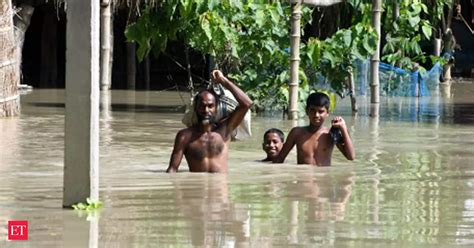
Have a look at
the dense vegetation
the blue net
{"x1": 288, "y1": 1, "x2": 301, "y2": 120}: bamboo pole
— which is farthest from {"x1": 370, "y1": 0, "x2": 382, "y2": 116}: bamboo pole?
the blue net

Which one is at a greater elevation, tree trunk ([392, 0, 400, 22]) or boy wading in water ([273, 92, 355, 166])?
tree trunk ([392, 0, 400, 22])

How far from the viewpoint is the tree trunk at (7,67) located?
15.4m

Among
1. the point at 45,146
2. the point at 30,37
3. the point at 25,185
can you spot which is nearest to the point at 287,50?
the point at 45,146

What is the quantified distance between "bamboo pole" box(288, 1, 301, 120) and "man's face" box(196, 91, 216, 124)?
5.66 m

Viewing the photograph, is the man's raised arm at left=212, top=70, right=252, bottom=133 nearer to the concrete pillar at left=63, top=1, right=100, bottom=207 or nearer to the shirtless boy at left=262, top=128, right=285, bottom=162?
the shirtless boy at left=262, top=128, right=285, bottom=162

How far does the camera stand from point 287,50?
16391 mm

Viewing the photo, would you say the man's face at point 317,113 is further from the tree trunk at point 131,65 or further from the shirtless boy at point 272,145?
the tree trunk at point 131,65

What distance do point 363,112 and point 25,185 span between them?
343 inches

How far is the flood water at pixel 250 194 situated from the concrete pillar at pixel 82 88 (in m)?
0.34

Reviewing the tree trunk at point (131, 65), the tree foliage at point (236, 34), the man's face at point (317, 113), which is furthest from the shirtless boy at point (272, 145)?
the tree trunk at point (131, 65)

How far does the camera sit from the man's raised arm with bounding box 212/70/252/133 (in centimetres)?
916

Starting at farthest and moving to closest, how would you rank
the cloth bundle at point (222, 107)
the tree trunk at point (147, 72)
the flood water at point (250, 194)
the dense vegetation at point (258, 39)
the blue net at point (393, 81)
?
the tree trunk at point (147, 72) → the blue net at point (393, 81) → the dense vegetation at point (258, 39) → the cloth bundle at point (222, 107) → the flood water at point (250, 194)

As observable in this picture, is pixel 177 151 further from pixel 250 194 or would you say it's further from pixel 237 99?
pixel 250 194

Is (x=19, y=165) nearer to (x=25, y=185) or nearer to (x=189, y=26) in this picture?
(x=25, y=185)
